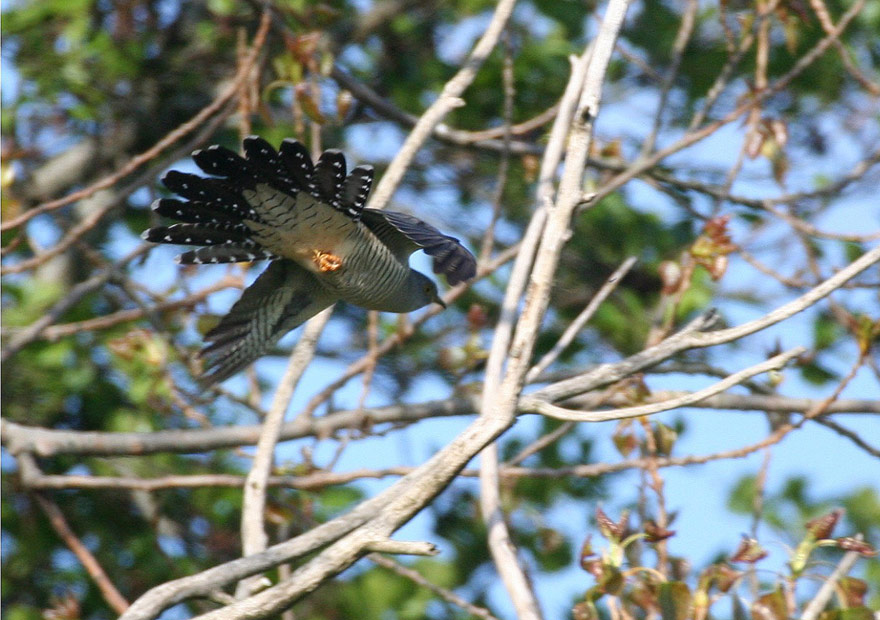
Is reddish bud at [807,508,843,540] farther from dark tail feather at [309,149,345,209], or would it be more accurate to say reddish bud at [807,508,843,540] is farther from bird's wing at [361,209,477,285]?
dark tail feather at [309,149,345,209]

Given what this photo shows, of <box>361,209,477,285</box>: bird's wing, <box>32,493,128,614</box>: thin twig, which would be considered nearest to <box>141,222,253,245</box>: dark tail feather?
<box>361,209,477,285</box>: bird's wing

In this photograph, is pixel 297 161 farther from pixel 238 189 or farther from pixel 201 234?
pixel 201 234

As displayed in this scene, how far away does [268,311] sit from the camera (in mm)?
3471

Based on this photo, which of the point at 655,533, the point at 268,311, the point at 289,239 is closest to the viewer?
the point at 655,533

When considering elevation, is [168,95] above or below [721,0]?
below

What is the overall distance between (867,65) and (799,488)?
195 centimetres

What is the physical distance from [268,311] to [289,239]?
0.30 m

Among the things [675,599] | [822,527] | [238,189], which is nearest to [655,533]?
[675,599]

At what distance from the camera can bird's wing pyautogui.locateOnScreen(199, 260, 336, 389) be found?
344 cm

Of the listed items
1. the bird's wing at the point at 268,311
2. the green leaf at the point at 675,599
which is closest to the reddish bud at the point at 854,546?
the green leaf at the point at 675,599

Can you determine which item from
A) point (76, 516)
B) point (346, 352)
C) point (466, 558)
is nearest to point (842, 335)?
point (466, 558)

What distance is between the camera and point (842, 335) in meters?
4.63

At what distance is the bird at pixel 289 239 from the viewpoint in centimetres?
292

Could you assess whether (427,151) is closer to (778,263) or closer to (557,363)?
(557,363)
